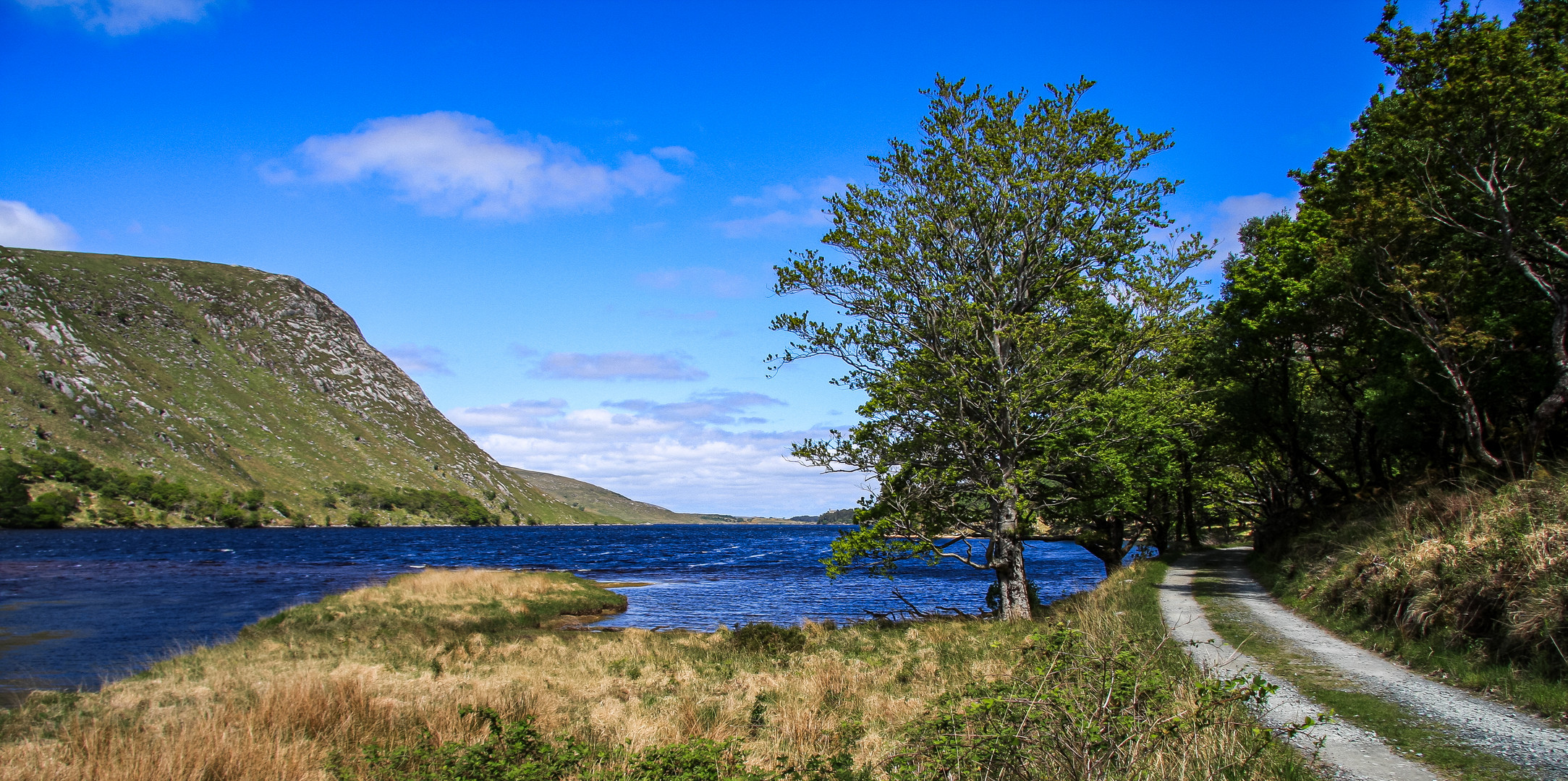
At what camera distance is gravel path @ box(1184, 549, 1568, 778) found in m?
7.03

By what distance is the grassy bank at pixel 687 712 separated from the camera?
19.6 ft

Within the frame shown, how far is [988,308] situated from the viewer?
1902cm

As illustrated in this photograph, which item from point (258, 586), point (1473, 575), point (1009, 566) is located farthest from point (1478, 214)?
point (258, 586)

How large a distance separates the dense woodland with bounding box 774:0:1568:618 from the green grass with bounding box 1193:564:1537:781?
236 inches

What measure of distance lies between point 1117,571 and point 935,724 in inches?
1054

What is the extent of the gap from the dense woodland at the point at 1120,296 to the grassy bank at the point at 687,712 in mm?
4053

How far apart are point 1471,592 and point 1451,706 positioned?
137 inches

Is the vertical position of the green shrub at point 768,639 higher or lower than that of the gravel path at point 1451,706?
lower

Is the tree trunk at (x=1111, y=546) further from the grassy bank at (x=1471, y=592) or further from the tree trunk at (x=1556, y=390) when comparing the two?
A: the tree trunk at (x=1556, y=390)

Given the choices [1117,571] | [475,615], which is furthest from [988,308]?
[475,615]

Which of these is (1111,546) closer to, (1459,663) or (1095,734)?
(1459,663)

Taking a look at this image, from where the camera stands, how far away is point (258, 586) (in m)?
45.0

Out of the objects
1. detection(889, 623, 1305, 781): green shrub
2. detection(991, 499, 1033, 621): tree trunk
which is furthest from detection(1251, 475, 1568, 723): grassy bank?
detection(991, 499, 1033, 621): tree trunk

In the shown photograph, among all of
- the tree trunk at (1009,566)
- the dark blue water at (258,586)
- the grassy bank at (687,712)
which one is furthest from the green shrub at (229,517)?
the tree trunk at (1009,566)
